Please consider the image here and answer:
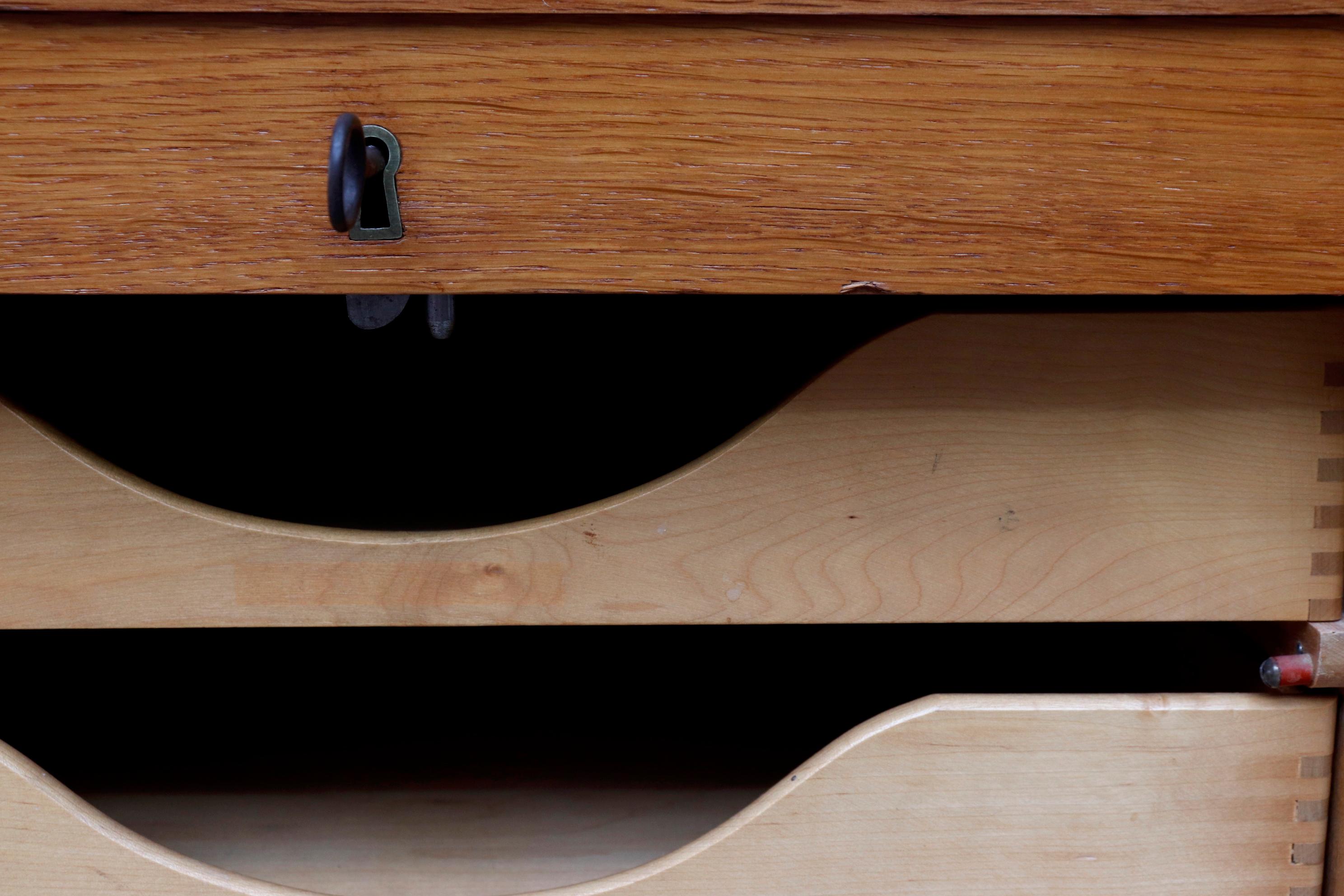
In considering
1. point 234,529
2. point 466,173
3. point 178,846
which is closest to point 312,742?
point 178,846

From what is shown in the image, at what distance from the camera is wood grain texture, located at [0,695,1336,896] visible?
0.38 m

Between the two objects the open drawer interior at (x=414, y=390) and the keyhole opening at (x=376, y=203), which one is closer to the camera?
the keyhole opening at (x=376, y=203)

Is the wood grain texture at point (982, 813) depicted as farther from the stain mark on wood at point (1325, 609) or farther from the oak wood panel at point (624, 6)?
the oak wood panel at point (624, 6)

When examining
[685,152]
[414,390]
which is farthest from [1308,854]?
[414,390]

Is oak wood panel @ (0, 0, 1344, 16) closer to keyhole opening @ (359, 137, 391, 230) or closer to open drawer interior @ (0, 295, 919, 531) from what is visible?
keyhole opening @ (359, 137, 391, 230)

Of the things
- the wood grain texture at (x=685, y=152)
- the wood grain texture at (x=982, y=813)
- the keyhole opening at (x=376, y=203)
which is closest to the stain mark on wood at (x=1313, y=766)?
the wood grain texture at (x=982, y=813)

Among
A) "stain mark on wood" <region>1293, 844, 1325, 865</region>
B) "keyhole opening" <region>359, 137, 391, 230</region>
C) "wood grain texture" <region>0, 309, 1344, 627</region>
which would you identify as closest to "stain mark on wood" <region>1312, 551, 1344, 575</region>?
"wood grain texture" <region>0, 309, 1344, 627</region>

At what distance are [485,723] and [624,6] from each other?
401 millimetres

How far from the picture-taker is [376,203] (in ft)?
1.01

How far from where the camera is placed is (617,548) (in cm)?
37

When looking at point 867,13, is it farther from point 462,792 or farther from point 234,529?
point 462,792

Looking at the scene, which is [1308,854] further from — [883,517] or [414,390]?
[414,390]

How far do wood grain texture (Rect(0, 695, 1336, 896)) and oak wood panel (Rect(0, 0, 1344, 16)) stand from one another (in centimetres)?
25

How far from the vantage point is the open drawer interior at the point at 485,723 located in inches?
17.8
